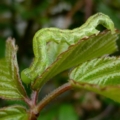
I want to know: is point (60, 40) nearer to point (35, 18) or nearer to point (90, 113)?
point (35, 18)

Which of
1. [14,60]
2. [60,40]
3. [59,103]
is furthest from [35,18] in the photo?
[14,60]

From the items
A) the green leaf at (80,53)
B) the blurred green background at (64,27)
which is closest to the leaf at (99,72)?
the green leaf at (80,53)

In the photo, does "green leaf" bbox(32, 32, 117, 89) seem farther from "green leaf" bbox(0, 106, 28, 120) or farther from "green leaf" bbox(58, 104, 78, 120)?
"green leaf" bbox(58, 104, 78, 120)

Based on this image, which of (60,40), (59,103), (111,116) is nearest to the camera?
(60,40)

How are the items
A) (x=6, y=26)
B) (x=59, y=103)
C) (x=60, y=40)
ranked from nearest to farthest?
1. (x=60, y=40)
2. (x=59, y=103)
3. (x=6, y=26)

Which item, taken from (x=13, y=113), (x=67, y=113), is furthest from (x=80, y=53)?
(x=67, y=113)

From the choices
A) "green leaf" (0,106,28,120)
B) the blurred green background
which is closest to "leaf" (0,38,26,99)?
"green leaf" (0,106,28,120)

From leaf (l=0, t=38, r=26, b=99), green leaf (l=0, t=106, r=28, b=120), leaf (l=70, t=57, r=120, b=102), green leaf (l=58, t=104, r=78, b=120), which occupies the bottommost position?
green leaf (l=58, t=104, r=78, b=120)
